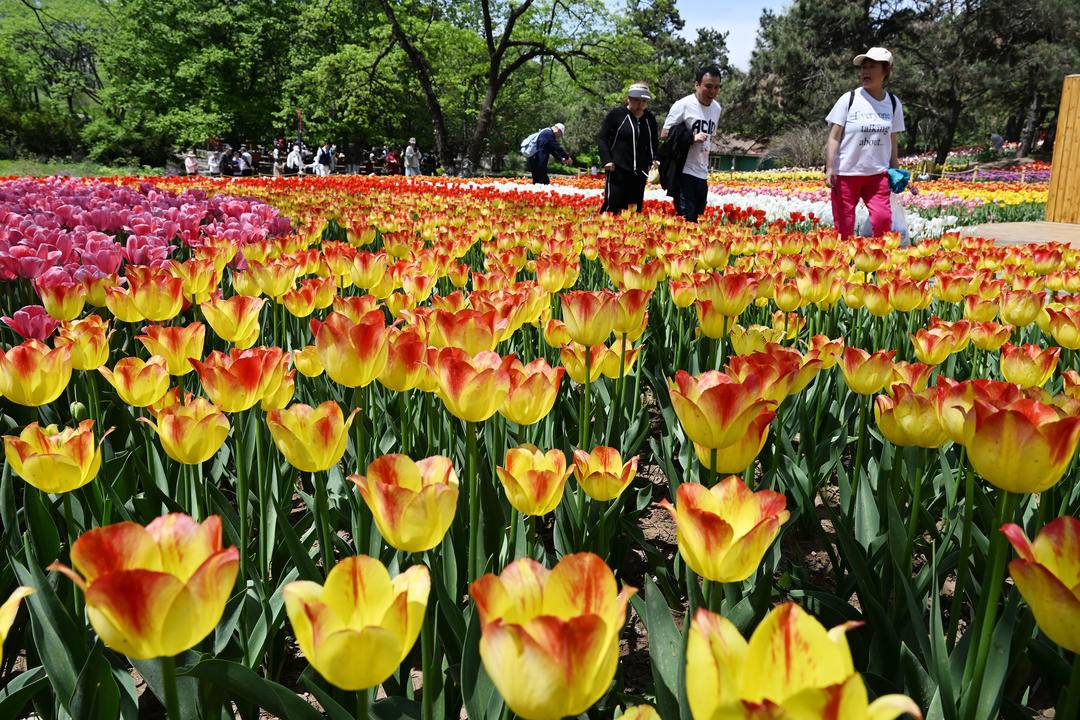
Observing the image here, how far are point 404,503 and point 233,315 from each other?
3.78 ft

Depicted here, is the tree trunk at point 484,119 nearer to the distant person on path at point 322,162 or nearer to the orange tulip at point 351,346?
the distant person on path at point 322,162

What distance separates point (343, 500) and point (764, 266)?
7.47ft

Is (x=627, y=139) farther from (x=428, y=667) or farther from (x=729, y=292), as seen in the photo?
(x=428, y=667)

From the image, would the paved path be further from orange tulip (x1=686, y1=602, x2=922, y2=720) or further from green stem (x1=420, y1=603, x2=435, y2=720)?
orange tulip (x1=686, y1=602, x2=922, y2=720)

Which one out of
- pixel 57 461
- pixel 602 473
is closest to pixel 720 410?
pixel 602 473

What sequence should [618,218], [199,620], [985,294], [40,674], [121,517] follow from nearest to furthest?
[199,620], [40,674], [121,517], [985,294], [618,218]

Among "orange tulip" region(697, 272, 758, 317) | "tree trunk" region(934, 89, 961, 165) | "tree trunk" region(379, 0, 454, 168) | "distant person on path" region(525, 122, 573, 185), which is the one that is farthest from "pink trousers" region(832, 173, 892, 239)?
"tree trunk" region(934, 89, 961, 165)

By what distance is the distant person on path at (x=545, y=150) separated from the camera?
14.5m

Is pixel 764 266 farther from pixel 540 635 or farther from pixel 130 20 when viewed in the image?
pixel 130 20

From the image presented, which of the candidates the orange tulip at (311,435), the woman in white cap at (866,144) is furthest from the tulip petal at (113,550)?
the woman in white cap at (866,144)

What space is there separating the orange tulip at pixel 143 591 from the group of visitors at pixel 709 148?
19.2ft

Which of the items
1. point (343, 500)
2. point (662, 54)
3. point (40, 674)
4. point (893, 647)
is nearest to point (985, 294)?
point (893, 647)

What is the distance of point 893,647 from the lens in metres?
1.35

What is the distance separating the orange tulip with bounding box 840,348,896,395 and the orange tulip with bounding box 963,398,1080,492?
0.69 meters
